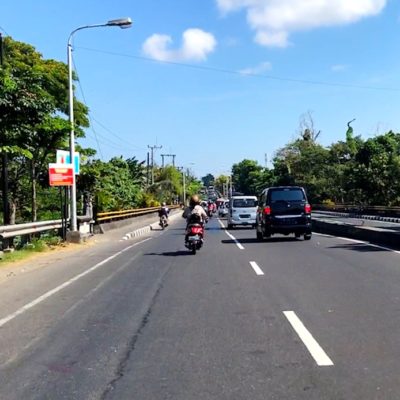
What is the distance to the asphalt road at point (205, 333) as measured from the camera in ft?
17.0

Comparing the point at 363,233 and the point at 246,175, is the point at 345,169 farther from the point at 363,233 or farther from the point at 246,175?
the point at 246,175

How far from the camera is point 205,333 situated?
280 inches

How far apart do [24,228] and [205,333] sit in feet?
43.1

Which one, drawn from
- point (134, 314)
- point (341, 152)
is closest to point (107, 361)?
point (134, 314)

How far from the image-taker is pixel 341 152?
80188 millimetres

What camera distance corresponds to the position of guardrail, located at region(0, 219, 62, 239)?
17156mm

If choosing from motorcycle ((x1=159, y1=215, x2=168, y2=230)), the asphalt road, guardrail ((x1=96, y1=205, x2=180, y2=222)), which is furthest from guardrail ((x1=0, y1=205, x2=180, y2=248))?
motorcycle ((x1=159, y1=215, x2=168, y2=230))

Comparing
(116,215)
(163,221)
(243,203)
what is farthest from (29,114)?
(163,221)

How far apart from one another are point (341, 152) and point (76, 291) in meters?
73.1

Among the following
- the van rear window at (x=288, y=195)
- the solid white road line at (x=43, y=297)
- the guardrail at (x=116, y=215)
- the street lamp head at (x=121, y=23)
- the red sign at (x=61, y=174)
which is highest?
the street lamp head at (x=121, y=23)

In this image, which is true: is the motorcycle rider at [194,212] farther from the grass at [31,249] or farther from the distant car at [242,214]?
the distant car at [242,214]

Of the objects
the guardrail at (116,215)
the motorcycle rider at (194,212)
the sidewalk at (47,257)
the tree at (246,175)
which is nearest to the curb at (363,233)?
the motorcycle rider at (194,212)

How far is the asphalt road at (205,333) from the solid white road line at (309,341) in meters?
0.02

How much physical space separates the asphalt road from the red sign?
9009 mm
